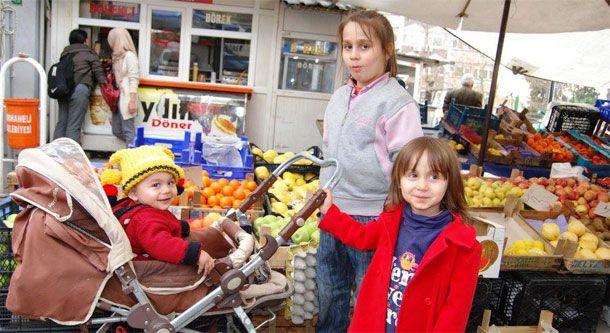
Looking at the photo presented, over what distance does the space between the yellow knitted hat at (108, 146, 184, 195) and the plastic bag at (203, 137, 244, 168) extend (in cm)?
322

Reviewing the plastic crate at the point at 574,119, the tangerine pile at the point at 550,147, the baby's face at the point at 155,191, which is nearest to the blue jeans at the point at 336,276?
the baby's face at the point at 155,191

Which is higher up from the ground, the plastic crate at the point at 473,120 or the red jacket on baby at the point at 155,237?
the plastic crate at the point at 473,120

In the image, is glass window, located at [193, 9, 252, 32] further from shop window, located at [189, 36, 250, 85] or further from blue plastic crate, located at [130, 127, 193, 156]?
blue plastic crate, located at [130, 127, 193, 156]

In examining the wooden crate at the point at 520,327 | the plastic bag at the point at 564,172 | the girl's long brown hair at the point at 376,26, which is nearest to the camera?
the girl's long brown hair at the point at 376,26

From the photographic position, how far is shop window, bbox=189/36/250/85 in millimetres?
9070

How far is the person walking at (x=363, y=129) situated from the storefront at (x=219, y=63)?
234 inches

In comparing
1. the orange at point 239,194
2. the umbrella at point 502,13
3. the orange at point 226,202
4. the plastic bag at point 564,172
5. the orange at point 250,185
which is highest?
the umbrella at point 502,13

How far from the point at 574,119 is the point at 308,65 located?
476 centimetres

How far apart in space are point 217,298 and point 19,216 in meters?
0.99

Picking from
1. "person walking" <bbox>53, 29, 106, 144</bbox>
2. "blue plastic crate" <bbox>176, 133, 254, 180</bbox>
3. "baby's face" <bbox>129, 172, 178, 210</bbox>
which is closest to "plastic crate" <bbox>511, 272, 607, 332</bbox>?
"baby's face" <bbox>129, 172, 178, 210</bbox>

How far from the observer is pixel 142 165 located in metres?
2.72

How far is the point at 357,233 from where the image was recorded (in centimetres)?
249

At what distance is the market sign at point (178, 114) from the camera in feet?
28.1

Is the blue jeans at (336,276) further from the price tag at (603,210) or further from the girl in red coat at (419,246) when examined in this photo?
the price tag at (603,210)
